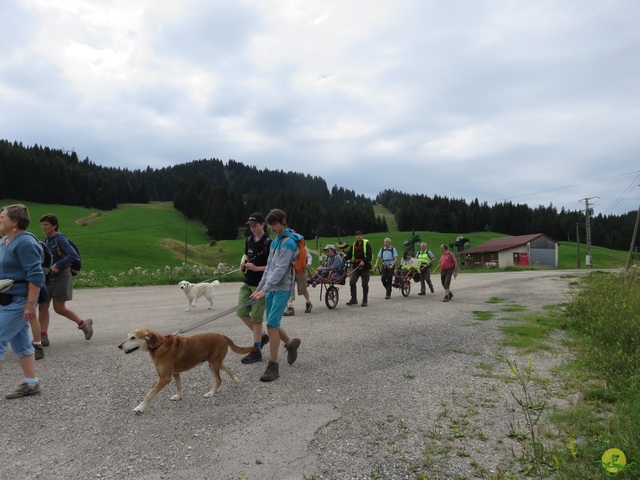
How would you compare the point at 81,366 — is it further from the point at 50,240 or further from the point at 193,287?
the point at 193,287

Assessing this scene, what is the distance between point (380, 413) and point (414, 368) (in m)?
1.81

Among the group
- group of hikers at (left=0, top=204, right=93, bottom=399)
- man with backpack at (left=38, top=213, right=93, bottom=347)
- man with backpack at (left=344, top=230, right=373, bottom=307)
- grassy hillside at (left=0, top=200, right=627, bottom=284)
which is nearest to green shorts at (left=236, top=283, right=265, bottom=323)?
group of hikers at (left=0, top=204, right=93, bottom=399)

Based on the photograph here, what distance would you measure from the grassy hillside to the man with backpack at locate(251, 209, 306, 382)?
728 inches

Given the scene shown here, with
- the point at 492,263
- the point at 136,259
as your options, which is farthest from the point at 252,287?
the point at 492,263

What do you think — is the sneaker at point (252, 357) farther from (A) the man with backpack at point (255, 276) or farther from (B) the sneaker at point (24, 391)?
(B) the sneaker at point (24, 391)

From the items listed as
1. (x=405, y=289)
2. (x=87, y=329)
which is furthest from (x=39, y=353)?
(x=405, y=289)

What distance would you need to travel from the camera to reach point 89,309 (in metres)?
12.5

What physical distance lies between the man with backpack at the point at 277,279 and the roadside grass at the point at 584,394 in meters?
2.97

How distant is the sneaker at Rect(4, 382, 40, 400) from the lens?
486 centimetres

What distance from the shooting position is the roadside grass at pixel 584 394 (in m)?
3.27

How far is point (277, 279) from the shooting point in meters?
5.61

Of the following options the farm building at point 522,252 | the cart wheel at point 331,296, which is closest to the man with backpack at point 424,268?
the cart wheel at point 331,296

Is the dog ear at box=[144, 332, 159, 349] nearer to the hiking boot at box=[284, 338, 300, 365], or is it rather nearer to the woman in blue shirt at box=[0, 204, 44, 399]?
the woman in blue shirt at box=[0, 204, 44, 399]

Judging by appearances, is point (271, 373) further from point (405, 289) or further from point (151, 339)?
point (405, 289)
